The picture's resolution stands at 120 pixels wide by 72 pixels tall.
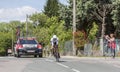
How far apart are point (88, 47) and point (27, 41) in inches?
297

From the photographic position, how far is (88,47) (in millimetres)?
43094

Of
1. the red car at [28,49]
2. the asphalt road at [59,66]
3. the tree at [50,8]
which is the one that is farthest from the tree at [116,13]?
the tree at [50,8]

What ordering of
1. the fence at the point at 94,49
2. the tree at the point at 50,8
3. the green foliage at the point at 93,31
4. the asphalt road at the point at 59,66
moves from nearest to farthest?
1. the asphalt road at the point at 59,66
2. the fence at the point at 94,49
3. the green foliage at the point at 93,31
4. the tree at the point at 50,8

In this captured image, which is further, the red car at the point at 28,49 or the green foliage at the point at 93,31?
the green foliage at the point at 93,31

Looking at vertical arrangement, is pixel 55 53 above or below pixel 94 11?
below

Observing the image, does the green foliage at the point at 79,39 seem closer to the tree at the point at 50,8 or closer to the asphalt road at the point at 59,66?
the asphalt road at the point at 59,66

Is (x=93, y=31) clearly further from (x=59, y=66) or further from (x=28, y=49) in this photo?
(x=59, y=66)

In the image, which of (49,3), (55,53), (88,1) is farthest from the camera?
(49,3)

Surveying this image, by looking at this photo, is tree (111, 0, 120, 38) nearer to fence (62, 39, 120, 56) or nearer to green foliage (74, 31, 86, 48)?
fence (62, 39, 120, 56)

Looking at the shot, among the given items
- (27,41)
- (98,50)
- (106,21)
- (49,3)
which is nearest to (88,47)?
(98,50)

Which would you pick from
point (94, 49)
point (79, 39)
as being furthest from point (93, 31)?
point (94, 49)

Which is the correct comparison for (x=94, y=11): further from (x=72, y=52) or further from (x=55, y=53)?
(x=55, y=53)

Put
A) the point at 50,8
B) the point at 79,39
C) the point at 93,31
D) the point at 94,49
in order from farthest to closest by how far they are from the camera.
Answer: the point at 50,8 → the point at 93,31 → the point at 79,39 → the point at 94,49

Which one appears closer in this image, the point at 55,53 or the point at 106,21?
the point at 55,53
